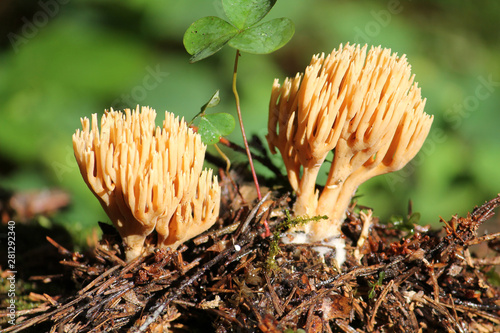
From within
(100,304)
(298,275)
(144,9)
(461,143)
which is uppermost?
(144,9)

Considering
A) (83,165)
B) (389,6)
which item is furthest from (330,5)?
(83,165)

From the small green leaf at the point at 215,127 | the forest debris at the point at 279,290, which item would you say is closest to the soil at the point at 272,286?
the forest debris at the point at 279,290

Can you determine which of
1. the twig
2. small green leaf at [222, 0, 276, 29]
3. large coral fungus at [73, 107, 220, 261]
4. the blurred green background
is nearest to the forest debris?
the twig

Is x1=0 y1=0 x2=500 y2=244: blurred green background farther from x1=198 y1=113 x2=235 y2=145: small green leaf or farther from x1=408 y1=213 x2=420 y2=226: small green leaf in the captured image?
x1=198 y1=113 x2=235 y2=145: small green leaf

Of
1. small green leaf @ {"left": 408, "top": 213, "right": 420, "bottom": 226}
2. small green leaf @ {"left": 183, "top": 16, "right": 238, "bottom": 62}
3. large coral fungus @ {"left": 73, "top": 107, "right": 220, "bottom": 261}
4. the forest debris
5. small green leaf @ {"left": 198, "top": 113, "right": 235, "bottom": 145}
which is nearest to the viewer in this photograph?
large coral fungus @ {"left": 73, "top": 107, "right": 220, "bottom": 261}

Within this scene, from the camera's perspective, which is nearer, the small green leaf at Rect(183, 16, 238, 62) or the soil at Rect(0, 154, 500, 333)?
the soil at Rect(0, 154, 500, 333)

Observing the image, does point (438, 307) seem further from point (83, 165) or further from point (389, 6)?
point (389, 6)
